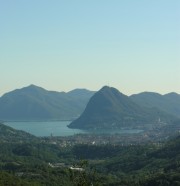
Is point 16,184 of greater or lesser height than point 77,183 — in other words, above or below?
below

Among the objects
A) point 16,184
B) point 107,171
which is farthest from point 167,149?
point 16,184

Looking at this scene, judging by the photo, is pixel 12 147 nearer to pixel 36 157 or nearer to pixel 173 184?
pixel 36 157

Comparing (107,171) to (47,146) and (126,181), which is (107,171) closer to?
(126,181)

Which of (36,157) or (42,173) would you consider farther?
(36,157)

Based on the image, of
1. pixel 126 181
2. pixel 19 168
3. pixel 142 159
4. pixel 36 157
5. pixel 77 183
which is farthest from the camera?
pixel 36 157

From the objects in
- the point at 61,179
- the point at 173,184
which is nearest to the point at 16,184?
the point at 61,179

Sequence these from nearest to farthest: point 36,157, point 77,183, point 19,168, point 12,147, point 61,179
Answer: point 77,183 < point 61,179 < point 19,168 < point 36,157 < point 12,147
